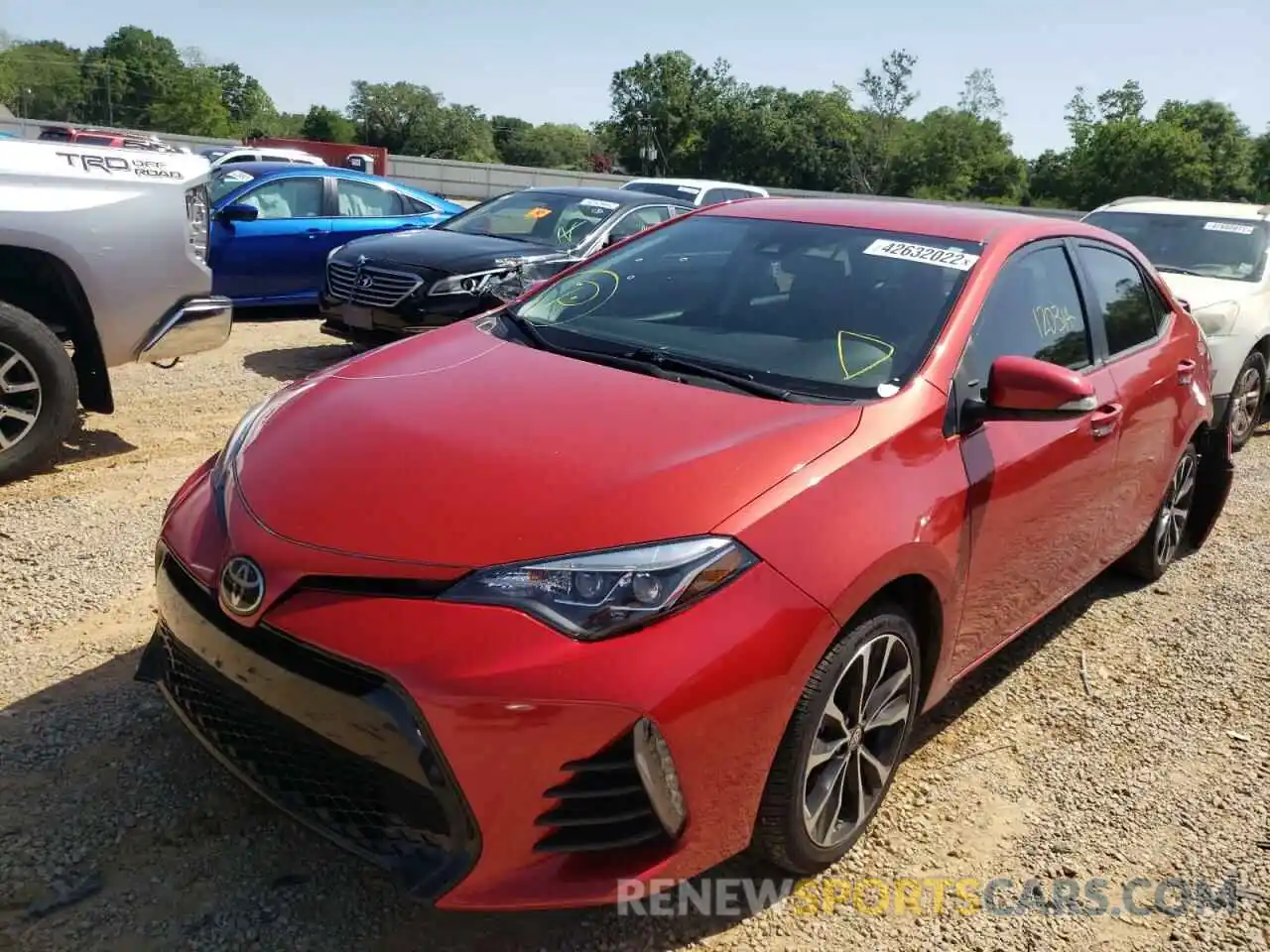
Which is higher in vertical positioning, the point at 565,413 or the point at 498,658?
the point at 565,413

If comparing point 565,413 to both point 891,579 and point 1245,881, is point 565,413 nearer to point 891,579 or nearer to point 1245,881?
point 891,579

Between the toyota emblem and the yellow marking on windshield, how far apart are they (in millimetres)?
1622

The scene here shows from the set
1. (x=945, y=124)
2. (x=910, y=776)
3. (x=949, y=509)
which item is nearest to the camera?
(x=949, y=509)

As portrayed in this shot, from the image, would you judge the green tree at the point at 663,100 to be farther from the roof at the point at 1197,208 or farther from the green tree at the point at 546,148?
the roof at the point at 1197,208

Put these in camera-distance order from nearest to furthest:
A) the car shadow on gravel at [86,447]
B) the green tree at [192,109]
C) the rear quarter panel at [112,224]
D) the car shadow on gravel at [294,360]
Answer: the rear quarter panel at [112,224]
the car shadow on gravel at [86,447]
the car shadow on gravel at [294,360]
the green tree at [192,109]

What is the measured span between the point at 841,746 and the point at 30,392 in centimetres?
414

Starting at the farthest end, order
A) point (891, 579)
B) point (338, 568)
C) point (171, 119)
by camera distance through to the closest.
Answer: point (171, 119), point (891, 579), point (338, 568)

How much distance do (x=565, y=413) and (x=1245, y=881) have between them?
7.41ft

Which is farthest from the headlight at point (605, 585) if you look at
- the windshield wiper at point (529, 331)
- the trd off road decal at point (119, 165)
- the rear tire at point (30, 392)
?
the trd off road decal at point (119, 165)

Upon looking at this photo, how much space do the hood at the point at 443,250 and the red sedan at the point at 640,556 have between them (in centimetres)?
422

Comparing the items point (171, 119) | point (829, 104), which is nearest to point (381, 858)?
point (829, 104)

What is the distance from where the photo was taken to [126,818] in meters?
2.57

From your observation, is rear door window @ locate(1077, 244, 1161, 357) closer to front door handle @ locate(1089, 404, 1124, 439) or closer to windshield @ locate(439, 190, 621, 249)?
front door handle @ locate(1089, 404, 1124, 439)

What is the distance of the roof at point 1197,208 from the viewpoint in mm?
8312
